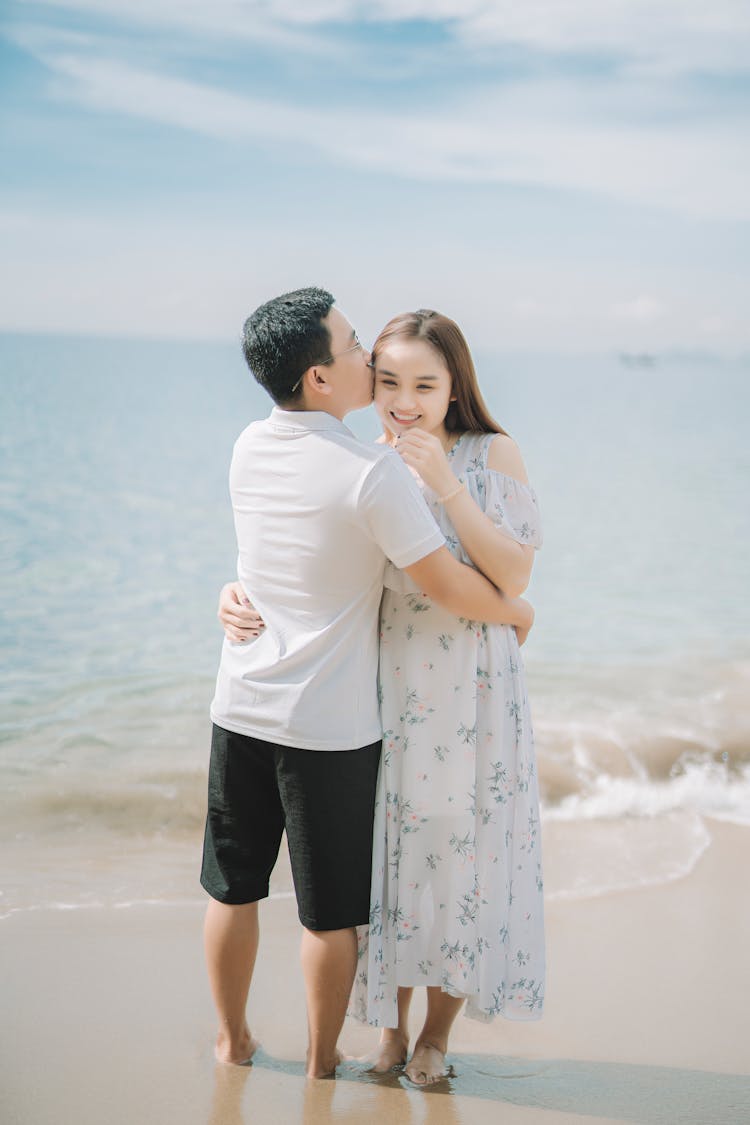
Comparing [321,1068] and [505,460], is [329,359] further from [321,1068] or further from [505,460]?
[321,1068]

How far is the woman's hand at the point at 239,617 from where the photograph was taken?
7.92 ft

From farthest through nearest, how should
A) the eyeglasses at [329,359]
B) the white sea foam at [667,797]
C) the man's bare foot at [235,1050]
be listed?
the white sea foam at [667,797] < the man's bare foot at [235,1050] < the eyeglasses at [329,359]

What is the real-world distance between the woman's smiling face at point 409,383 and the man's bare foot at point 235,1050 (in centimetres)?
138

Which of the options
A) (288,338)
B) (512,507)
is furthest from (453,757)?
(288,338)

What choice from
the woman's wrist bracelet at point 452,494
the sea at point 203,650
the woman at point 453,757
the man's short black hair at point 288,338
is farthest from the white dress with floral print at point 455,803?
the sea at point 203,650

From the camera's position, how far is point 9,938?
3227 mm

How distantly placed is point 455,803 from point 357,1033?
29.7 inches

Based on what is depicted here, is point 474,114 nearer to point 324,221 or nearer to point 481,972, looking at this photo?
point 324,221

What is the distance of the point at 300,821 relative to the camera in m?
2.35

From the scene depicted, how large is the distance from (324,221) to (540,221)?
18.1ft

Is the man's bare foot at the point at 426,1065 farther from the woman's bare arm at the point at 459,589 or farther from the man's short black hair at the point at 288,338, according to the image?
the man's short black hair at the point at 288,338

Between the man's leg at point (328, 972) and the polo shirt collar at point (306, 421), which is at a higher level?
the polo shirt collar at point (306, 421)

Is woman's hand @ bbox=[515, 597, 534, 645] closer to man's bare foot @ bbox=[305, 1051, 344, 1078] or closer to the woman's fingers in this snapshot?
the woman's fingers

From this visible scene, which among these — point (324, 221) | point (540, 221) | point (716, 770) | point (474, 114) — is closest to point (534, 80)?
point (474, 114)
